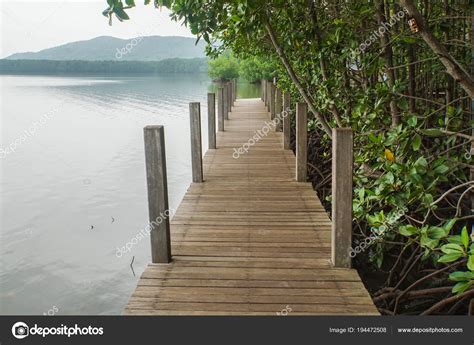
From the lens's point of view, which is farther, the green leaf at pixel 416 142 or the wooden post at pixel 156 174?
the wooden post at pixel 156 174

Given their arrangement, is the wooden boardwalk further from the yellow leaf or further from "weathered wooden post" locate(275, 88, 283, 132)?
"weathered wooden post" locate(275, 88, 283, 132)

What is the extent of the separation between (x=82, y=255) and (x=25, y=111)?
25.5 metres

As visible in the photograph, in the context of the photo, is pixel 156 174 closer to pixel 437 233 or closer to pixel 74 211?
pixel 437 233

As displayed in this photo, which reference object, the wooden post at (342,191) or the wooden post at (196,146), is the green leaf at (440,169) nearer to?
the wooden post at (342,191)

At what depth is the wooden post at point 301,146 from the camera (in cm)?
613

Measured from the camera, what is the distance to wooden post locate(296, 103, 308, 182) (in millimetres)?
6129

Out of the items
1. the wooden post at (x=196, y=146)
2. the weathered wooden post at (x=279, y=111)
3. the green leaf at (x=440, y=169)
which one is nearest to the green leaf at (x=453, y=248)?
the green leaf at (x=440, y=169)

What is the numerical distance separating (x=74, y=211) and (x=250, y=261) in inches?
373

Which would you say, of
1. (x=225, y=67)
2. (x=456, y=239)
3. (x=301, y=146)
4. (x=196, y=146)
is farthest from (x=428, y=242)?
(x=225, y=67)

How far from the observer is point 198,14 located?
4441mm

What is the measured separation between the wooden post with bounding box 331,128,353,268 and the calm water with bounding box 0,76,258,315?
16.0 feet

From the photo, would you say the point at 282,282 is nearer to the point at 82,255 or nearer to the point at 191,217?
the point at 191,217

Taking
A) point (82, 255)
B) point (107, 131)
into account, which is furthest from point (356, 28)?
point (107, 131)

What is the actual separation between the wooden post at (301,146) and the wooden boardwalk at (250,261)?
163mm
